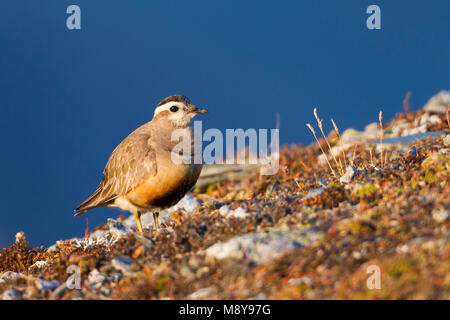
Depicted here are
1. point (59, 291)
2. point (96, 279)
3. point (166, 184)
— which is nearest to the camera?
point (59, 291)

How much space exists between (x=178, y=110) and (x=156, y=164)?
4.30 feet

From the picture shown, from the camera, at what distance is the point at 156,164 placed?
9.60m

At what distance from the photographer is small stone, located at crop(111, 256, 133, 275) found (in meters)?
7.37

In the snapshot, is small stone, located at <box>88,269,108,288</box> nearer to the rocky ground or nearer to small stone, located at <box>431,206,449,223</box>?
the rocky ground

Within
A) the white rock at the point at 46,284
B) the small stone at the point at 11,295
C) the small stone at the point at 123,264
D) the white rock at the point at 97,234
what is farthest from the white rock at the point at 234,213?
the white rock at the point at 97,234

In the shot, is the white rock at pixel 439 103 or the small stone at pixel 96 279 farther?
the white rock at pixel 439 103

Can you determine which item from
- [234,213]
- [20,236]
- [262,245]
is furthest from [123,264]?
[20,236]

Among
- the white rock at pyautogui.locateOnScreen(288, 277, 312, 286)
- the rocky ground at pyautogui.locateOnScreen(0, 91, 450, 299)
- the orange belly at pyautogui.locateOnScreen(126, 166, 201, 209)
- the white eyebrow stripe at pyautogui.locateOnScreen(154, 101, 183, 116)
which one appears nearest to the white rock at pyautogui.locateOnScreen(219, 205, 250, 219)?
the rocky ground at pyautogui.locateOnScreen(0, 91, 450, 299)

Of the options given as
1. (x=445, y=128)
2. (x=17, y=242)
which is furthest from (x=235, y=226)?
(x=445, y=128)

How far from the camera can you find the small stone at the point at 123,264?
737 centimetres

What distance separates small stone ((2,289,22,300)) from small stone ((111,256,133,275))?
1521mm

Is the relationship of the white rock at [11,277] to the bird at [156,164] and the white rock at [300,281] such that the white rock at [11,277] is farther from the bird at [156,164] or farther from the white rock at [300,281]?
the white rock at [300,281]

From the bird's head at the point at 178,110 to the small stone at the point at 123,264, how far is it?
11.1ft

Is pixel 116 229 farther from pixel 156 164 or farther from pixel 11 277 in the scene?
pixel 156 164
